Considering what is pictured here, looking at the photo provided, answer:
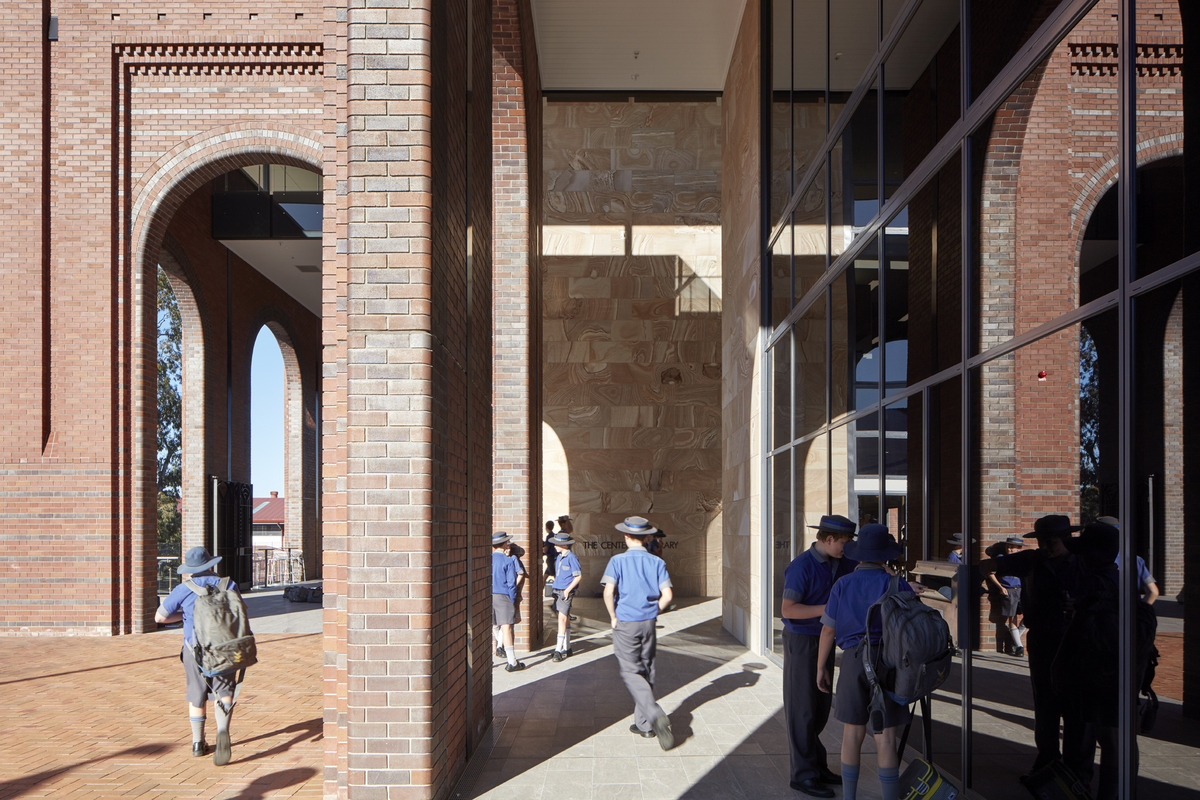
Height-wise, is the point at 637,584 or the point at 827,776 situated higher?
the point at 637,584

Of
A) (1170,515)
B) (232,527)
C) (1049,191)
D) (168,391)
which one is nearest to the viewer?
(1170,515)

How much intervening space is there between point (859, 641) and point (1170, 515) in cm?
197

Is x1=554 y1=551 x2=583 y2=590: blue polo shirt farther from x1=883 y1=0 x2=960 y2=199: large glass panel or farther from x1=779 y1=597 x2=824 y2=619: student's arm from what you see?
x1=883 y1=0 x2=960 y2=199: large glass panel

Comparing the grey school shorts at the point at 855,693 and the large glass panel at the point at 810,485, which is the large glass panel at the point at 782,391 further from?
the grey school shorts at the point at 855,693

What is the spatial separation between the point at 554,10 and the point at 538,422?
6.72m

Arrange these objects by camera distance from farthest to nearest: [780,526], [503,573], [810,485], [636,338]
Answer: [636,338], [780,526], [503,573], [810,485]

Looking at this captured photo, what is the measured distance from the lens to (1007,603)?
4.53 metres

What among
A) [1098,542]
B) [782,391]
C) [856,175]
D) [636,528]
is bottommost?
[636,528]

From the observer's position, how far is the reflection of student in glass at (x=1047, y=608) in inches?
156

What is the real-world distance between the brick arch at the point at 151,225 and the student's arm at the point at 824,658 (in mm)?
12462

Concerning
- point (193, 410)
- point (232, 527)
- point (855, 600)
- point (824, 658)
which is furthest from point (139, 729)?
point (232, 527)

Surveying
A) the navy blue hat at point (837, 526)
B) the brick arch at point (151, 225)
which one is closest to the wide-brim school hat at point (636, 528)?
the navy blue hat at point (837, 526)

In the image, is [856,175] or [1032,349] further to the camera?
[856,175]

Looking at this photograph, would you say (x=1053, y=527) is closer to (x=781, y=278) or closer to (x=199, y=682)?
(x=199, y=682)
